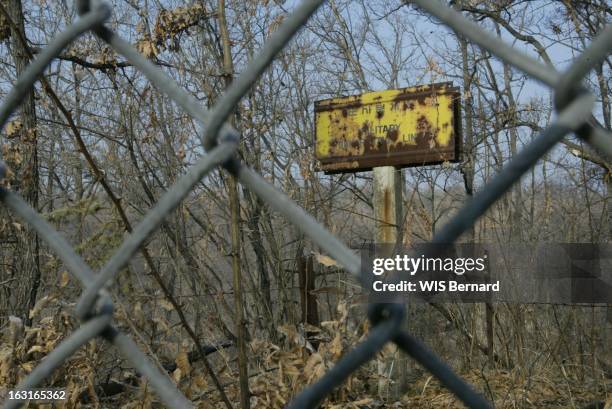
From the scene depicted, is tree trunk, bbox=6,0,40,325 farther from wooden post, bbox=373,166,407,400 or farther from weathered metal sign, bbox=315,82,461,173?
wooden post, bbox=373,166,407,400

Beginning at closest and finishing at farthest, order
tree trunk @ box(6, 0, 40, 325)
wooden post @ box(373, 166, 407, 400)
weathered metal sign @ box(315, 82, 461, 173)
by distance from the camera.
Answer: weathered metal sign @ box(315, 82, 461, 173) < wooden post @ box(373, 166, 407, 400) < tree trunk @ box(6, 0, 40, 325)

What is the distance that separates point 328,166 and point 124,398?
1.64 meters

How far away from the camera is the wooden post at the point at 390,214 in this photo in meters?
3.98

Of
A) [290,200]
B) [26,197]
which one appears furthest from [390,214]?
[290,200]

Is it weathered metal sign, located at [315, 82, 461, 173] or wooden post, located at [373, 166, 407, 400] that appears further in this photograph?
wooden post, located at [373, 166, 407, 400]

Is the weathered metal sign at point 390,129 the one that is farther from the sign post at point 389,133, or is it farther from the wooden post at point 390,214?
the wooden post at point 390,214

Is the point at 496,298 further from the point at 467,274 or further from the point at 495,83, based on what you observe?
the point at 495,83

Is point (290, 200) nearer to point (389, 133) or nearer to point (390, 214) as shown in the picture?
point (389, 133)

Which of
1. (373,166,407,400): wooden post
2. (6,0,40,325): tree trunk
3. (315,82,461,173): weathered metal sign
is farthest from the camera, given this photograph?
(6,0,40,325): tree trunk

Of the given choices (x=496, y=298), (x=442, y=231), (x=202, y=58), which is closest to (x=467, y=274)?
(x=496, y=298)

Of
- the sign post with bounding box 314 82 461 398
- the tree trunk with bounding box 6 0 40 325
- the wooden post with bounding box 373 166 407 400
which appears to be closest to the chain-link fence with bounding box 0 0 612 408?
→ the sign post with bounding box 314 82 461 398

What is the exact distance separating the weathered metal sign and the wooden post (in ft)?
0.64

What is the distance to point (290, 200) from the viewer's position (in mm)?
565

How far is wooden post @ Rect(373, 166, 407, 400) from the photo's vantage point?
A: 398cm
